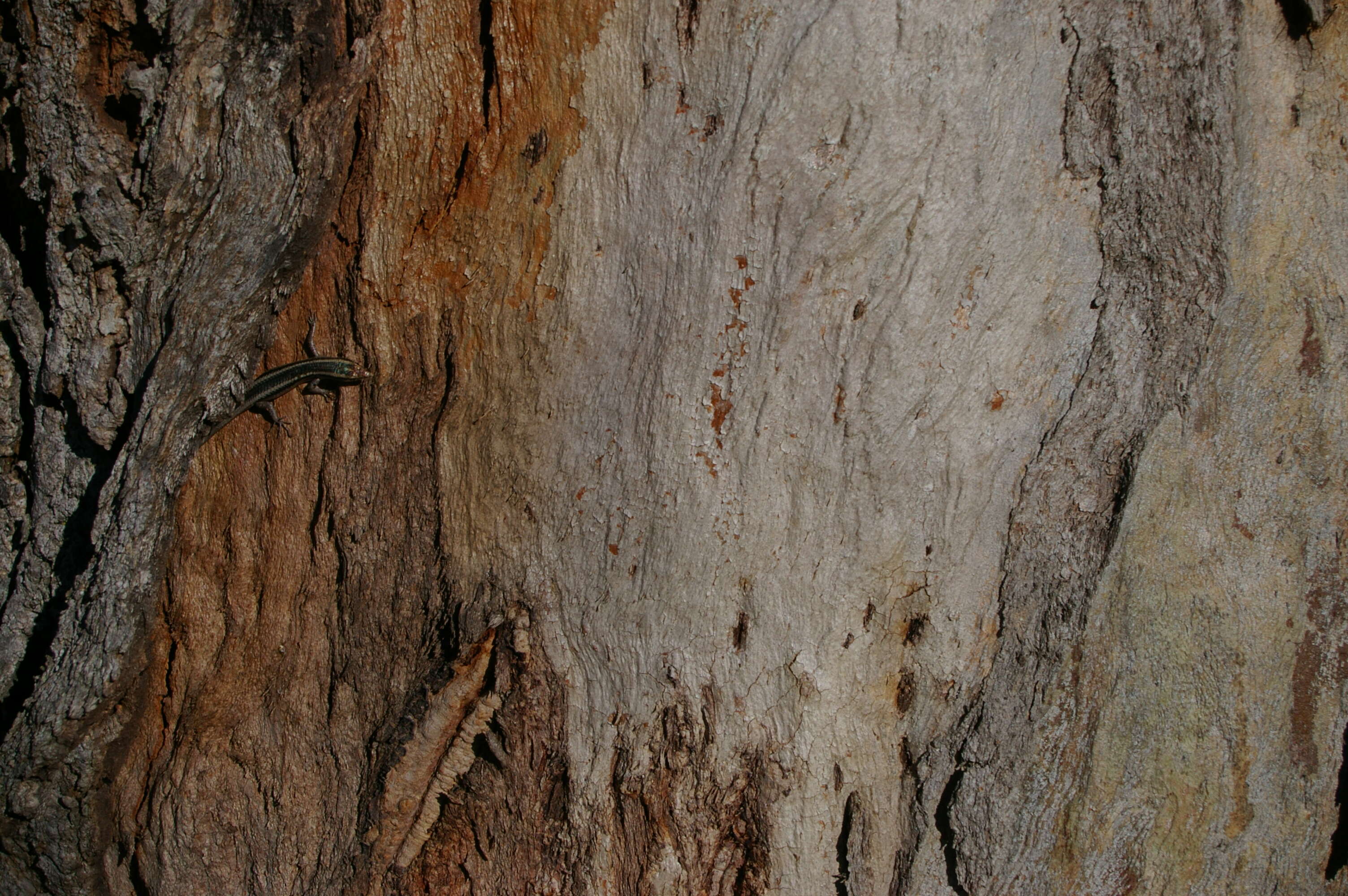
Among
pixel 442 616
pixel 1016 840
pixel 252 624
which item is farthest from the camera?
pixel 252 624

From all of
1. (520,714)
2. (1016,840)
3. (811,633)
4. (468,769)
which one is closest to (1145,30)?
(811,633)

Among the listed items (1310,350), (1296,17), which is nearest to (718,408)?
(1310,350)

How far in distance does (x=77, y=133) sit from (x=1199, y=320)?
2719 millimetres

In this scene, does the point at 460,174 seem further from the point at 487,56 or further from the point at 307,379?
the point at 307,379

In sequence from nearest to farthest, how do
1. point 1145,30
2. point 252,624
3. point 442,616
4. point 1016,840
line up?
point 1145,30 < point 1016,840 < point 442,616 < point 252,624

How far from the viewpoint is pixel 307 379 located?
7.43 feet

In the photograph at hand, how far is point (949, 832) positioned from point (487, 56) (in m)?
2.19

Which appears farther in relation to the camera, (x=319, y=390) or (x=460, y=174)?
(x=319, y=390)

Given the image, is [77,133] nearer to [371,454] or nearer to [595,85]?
[371,454]

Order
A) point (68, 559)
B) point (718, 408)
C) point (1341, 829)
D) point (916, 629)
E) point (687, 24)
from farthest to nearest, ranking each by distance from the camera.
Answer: point (68, 559) → point (1341, 829) → point (916, 629) → point (718, 408) → point (687, 24)

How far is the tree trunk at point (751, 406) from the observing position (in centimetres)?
192

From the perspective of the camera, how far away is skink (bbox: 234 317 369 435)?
2.25 meters

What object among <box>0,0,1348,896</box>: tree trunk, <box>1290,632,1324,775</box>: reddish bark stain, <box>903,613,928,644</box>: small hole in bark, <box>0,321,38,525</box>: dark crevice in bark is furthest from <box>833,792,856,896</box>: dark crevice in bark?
<box>0,321,38,525</box>: dark crevice in bark

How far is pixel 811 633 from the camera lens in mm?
2049
